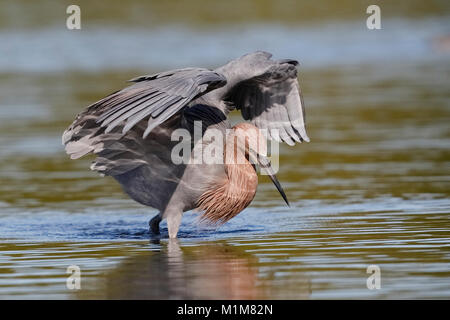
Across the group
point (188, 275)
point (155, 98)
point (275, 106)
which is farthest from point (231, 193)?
point (188, 275)

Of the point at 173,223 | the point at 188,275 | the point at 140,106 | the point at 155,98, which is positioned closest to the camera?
the point at 188,275

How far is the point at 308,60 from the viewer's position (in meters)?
27.4

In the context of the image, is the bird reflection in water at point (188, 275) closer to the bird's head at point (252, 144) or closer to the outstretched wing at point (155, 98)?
the bird's head at point (252, 144)

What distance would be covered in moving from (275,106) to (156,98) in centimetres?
276

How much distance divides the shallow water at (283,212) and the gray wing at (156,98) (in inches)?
53.8

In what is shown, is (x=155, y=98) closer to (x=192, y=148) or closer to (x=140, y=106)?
(x=140, y=106)

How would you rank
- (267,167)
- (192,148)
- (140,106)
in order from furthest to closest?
(192,148)
(267,167)
(140,106)

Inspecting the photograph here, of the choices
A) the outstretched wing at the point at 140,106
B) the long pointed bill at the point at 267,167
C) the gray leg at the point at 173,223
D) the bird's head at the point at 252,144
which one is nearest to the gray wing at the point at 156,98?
the outstretched wing at the point at 140,106

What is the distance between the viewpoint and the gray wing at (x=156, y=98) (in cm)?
931

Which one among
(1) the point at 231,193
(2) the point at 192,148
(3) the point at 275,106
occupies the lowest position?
(1) the point at 231,193

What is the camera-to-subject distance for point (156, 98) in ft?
31.4

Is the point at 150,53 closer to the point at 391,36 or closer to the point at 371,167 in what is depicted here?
the point at 391,36
